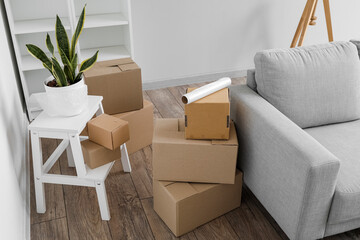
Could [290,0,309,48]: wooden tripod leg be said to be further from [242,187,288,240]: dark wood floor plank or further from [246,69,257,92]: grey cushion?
[242,187,288,240]: dark wood floor plank

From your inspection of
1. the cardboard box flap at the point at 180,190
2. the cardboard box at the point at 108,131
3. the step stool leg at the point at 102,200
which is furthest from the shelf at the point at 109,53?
the cardboard box flap at the point at 180,190

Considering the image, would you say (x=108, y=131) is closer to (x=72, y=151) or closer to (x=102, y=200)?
(x=72, y=151)

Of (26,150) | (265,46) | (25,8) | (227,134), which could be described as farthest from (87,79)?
(265,46)

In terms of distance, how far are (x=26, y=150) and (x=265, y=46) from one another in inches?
89.4

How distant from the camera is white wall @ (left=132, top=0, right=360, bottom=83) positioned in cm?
314

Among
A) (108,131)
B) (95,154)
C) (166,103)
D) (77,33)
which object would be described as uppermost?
(77,33)

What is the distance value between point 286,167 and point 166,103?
167cm

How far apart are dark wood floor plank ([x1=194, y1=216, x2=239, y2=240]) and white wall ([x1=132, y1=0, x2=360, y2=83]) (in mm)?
1716

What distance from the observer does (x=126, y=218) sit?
1.96 metres

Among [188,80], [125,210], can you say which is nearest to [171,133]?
[125,210]

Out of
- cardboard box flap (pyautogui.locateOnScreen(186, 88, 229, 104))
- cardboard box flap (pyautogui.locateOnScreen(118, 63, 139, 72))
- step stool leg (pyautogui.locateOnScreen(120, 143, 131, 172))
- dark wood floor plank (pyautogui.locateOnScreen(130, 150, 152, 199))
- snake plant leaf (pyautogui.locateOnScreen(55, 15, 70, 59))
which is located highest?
snake plant leaf (pyautogui.locateOnScreen(55, 15, 70, 59))

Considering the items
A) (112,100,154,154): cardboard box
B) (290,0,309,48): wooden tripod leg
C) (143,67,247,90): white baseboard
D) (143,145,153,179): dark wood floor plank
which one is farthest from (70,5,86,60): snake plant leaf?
(290,0,309,48): wooden tripod leg

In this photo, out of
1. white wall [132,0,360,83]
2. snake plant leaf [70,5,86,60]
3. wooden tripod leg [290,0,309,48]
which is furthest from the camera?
wooden tripod leg [290,0,309,48]

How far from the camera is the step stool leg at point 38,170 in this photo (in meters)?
1.84
